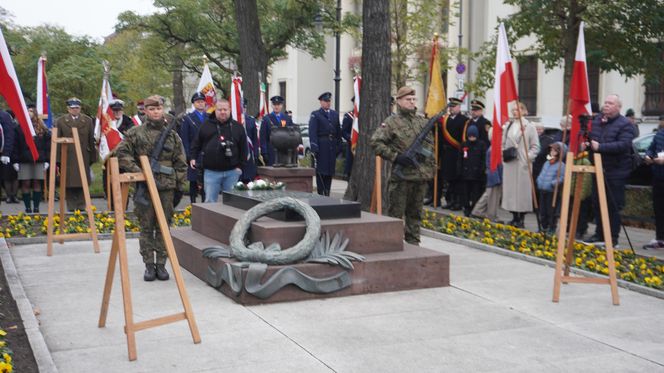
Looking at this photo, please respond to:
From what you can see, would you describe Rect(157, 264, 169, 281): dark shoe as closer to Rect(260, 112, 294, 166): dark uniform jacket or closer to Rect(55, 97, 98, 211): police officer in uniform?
Rect(55, 97, 98, 211): police officer in uniform

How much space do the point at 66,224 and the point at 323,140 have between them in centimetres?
528

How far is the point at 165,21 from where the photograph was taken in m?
30.7

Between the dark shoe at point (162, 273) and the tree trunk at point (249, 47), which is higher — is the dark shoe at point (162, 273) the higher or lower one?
the lower one

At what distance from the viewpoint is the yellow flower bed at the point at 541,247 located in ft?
30.0

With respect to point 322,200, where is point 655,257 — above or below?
below

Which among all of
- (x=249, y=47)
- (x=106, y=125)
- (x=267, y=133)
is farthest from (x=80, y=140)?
(x=249, y=47)

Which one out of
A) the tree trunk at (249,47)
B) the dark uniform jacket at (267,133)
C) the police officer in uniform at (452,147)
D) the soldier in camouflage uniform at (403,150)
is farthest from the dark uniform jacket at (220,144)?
the tree trunk at (249,47)

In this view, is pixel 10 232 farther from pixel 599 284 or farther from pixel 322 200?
pixel 599 284

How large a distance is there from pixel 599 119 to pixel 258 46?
12225 millimetres

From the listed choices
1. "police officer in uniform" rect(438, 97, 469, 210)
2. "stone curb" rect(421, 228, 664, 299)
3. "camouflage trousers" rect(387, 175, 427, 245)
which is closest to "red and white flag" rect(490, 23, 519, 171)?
"stone curb" rect(421, 228, 664, 299)

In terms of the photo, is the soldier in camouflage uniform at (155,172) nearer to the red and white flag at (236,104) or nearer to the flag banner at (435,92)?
the flag banner at (435,92)

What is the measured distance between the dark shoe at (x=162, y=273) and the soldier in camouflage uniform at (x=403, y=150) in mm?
2727

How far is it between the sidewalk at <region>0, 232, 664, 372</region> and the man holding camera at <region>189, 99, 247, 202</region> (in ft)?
9.35

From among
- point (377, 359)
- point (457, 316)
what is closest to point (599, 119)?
point (457, 316)
